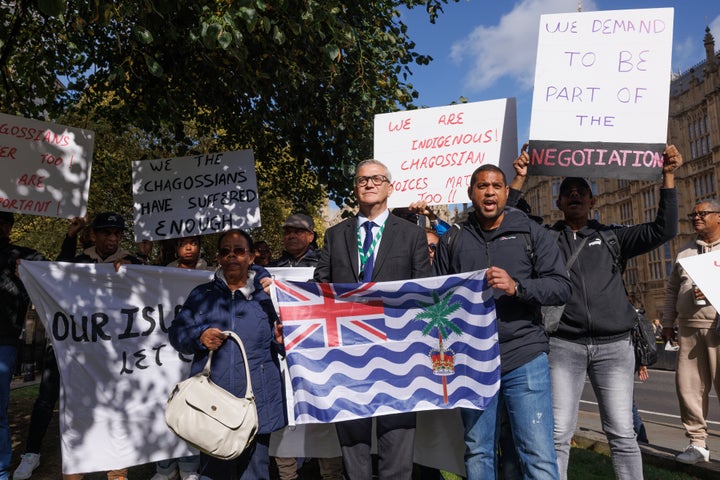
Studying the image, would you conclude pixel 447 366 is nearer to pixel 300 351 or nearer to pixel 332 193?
pixel 300 351

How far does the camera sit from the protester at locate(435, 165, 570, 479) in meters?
3.04

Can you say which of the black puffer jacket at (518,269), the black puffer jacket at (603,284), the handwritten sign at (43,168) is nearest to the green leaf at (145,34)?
the handwritten sign at (43,168)

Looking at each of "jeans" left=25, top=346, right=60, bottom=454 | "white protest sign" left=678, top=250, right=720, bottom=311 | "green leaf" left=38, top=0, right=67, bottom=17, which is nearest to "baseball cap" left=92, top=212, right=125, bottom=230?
"jeans" left=25, top=346, right=60, bottom=454

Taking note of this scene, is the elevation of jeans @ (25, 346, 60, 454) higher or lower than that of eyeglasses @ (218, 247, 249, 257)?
lower

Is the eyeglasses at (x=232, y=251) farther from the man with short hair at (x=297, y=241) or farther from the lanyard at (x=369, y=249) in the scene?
the man with short hair at (x=297, y=241)

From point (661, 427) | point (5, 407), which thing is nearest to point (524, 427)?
point (5, 407)

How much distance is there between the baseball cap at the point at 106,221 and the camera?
4812 millimetres

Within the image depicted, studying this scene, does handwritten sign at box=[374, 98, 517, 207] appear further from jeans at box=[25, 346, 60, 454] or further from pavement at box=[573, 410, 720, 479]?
jeans at box=[25, 346, 60, 454]

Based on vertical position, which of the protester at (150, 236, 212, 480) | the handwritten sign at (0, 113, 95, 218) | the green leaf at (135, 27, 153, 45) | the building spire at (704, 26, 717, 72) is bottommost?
the protester at (150, 236, 212, 480)

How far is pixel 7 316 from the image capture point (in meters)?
4.21

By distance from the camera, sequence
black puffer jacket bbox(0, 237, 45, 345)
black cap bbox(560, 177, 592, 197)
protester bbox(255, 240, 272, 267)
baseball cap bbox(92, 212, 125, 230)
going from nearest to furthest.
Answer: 1. black cap bbox(560, 177, 592, 197)
2. black puffer jacket bbox(0, 237, 45, 345)
3. baseball cap bbox(92, 212, 125, 230)
4. protester bbox(255, 240, 272, 267)

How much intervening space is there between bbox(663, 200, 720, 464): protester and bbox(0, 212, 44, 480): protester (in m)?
5.32

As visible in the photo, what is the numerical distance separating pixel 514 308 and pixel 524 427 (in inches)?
25.1

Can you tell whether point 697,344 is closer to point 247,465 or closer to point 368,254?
point 368,254
